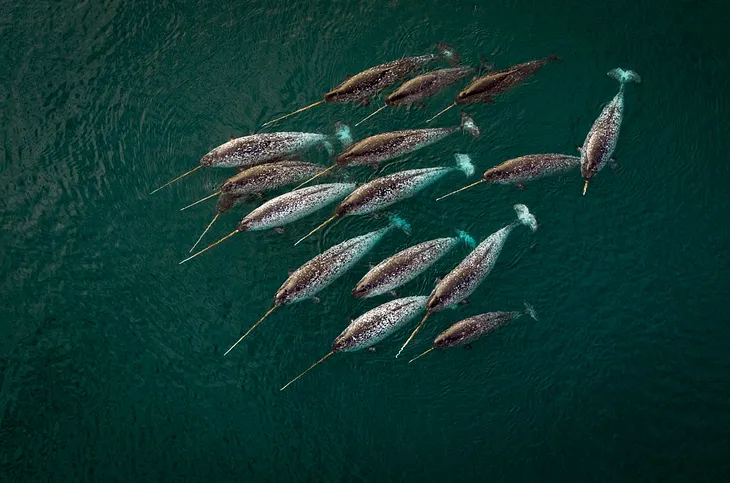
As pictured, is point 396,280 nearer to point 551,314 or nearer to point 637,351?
point 551,314

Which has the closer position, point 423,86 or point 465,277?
point 465,277

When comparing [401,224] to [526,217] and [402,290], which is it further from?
[526,217]

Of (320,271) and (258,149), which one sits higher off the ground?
(258,149)

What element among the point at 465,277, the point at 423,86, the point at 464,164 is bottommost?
the point at 465,277

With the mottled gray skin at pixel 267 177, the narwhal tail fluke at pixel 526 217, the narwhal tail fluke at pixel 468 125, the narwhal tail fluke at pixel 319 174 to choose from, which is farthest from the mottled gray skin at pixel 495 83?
the mottled gray skin at pixel 267 177

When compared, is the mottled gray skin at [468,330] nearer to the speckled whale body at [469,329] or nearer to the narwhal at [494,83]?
the speckled whale body at [469,329]

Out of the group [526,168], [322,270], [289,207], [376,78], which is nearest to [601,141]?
[526,168]

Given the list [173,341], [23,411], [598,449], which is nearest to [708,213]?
[598,449]
